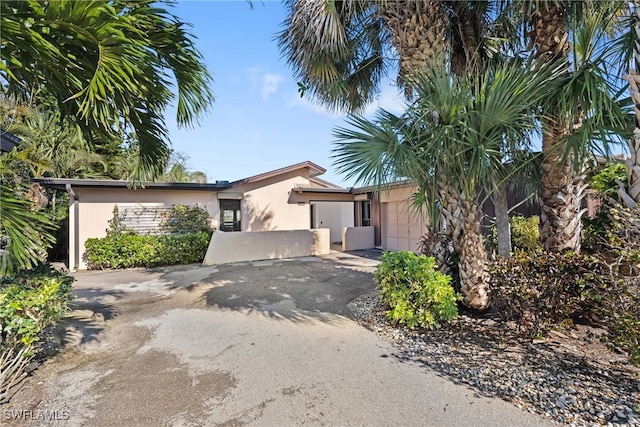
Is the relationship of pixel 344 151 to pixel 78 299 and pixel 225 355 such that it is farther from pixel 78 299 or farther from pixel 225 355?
pixel 78 299

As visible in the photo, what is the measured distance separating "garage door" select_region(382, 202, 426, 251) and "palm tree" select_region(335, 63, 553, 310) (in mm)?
8420

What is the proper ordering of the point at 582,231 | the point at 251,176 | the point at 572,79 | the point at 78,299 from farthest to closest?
the point at 251,176
the point at 78,299
the point at 582,231
the point at 572,79

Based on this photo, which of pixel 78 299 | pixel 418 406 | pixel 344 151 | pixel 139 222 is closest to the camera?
pixel 418 406

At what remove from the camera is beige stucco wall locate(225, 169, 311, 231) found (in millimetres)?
14445

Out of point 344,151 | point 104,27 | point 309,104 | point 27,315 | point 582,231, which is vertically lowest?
point 27,315

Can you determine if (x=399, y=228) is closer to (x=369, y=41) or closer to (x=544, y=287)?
(x=369, y=41)

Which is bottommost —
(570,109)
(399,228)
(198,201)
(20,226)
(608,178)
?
(399,228)

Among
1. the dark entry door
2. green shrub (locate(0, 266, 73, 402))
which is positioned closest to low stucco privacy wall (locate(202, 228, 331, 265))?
the dark entry door

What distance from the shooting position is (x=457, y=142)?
418 cm

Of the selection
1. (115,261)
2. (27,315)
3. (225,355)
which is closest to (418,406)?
(225,355)

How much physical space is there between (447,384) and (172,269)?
1026cm

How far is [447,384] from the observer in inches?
132

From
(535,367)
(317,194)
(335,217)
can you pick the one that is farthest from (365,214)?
(535,367)

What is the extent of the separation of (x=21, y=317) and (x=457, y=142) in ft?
19.2
